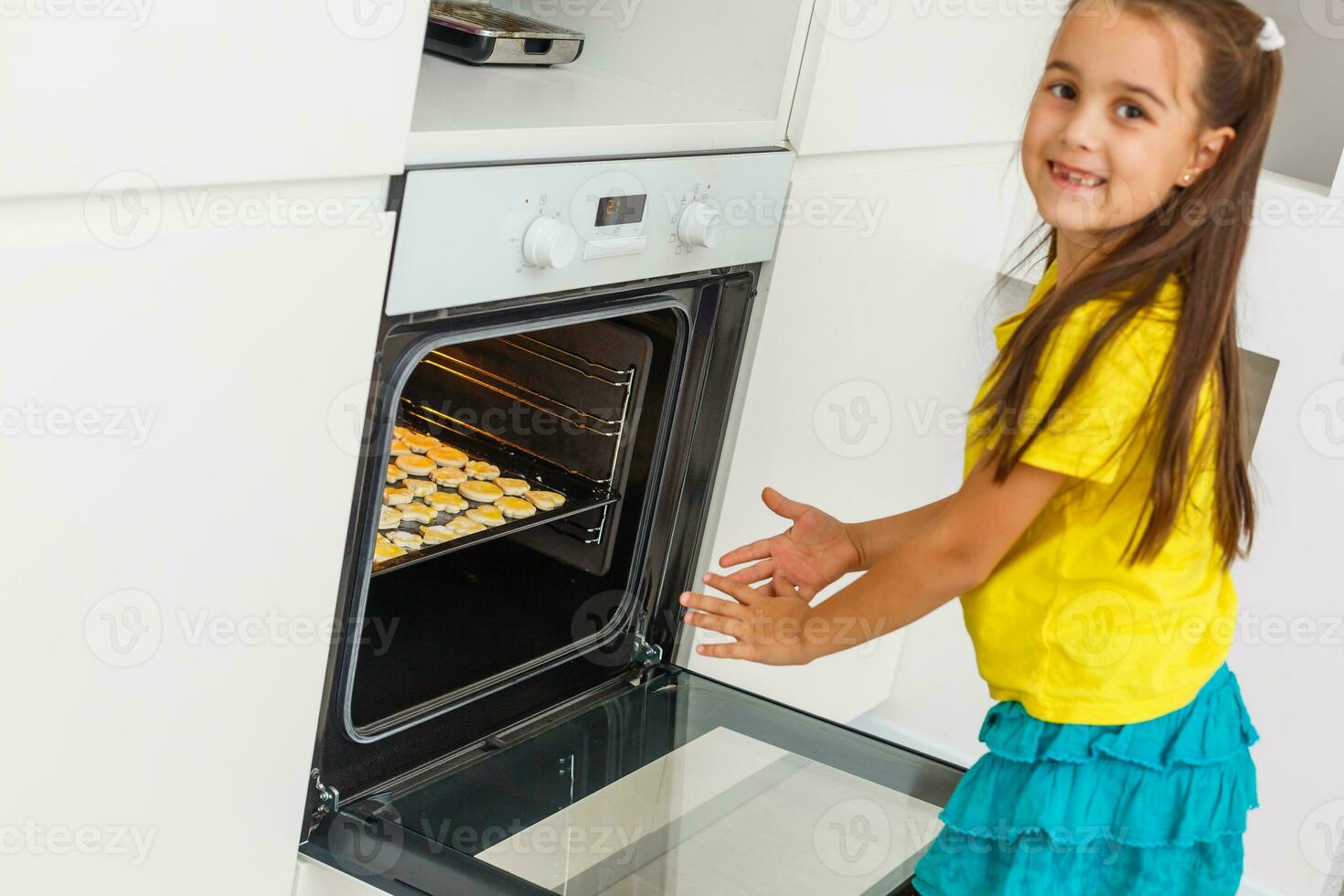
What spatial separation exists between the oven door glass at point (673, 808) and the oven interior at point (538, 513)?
13cm

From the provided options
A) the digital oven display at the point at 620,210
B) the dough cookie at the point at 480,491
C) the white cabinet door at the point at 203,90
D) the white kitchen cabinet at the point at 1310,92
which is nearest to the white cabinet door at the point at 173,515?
the white cabinet door at the point at 203,90

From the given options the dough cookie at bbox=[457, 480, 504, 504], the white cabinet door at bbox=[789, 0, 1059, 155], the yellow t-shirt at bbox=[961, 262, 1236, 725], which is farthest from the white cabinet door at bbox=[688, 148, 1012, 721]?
the yellow t-shirt at bbox=[961, 262, 1236, 725]

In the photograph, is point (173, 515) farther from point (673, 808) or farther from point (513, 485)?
point (513, 485)

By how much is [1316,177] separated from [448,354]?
1365 millimetres

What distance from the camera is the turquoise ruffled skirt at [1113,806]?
114cm

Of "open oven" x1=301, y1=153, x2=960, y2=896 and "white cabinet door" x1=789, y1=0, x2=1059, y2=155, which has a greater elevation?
"white cabinet door" x1=789, y1=0, x2=1059, y2=155

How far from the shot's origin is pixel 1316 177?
2.19 metres

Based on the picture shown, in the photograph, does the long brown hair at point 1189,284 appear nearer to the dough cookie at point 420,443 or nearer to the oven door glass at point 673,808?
the oven door glass at point 673,808

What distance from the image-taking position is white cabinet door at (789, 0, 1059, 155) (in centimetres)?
156

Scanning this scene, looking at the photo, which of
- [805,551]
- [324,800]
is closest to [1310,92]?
[805,551]

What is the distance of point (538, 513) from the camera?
1651 millimetres

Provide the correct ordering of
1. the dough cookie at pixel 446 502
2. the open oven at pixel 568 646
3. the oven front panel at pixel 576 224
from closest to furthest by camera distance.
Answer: the oven front panel at pixel 576 224, the open oven at pixel 568 646, the dough cookie at pixel 446 502

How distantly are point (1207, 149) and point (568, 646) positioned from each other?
90 cm

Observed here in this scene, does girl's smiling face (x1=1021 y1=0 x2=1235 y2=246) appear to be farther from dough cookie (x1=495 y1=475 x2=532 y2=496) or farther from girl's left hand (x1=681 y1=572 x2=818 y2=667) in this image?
dough cookie (x1=495 y1=475 x2=532 y2=496)
